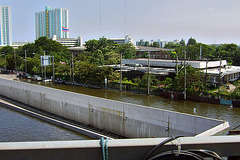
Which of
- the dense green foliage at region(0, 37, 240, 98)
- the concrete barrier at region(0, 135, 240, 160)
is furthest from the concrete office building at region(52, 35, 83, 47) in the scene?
the concrete barrier at region(0, 135, 240, 160)

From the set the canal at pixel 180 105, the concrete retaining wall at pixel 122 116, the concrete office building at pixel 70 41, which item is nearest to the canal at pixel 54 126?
the canal at pixel 180 105

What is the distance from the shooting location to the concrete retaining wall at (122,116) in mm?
14539

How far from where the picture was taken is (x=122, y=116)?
17500 millimetres

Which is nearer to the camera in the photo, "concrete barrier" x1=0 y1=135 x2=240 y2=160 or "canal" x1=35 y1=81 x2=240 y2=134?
"concrete barrier" x1=0 y1=135 x2=240 y2=160

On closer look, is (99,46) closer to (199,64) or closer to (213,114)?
(199,64)

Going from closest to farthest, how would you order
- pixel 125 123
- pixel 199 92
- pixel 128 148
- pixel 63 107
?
pixel 128 148 < pixel 125 123 < pixel 63 107 < pixel 199 92

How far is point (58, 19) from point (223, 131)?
198866mm

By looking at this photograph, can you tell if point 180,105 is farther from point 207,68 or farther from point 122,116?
point 207,68

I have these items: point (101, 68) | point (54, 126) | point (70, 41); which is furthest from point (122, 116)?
point (70, 41)

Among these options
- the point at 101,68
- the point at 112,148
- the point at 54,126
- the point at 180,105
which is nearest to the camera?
the point at 112,148

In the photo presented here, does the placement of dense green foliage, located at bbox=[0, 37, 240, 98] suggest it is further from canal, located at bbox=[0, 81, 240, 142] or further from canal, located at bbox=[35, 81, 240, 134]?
canal, located at bbox=[0, 81, 240, 142]

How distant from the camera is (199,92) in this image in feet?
92.4

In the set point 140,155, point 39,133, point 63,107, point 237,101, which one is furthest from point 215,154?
point 237,101

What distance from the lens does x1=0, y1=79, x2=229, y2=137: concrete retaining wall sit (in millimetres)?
14539
